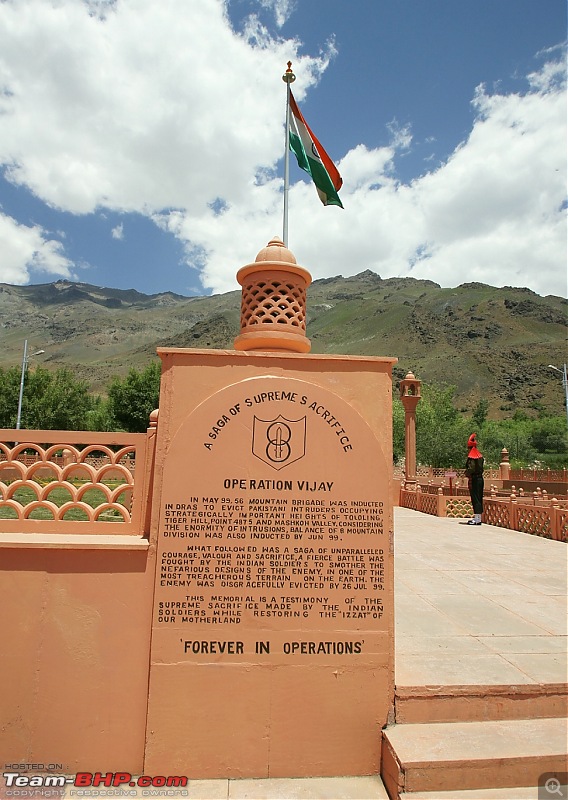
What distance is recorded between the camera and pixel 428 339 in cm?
12544

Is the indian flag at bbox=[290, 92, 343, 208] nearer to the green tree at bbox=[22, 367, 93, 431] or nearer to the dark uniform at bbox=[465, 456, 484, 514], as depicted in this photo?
the dark uniform at bbox=[465, 456, 484, 514]

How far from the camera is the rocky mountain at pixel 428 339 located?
94.9 meters

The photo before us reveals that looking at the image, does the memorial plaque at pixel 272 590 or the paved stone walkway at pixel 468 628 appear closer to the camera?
the paved stone walkway at pixel 468 628

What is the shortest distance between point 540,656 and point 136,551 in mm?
3307

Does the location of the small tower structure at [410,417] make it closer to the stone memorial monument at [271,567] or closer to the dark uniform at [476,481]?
the dark uniform at [476,481]

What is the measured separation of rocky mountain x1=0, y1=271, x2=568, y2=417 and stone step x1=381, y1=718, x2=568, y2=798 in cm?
8720

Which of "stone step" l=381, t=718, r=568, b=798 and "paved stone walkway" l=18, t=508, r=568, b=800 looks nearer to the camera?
"stone step" l=381, t=718, r=568, b=798

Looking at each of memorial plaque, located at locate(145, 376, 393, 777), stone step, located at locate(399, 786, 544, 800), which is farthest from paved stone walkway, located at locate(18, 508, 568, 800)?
memorial plaque, located at locate(145, 376, 393, 777)

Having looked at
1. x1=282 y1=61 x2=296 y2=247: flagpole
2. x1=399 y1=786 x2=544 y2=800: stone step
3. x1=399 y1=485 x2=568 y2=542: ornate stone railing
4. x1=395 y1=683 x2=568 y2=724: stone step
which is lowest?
x1=399 y1=786 x2=544 y2=800: stone step

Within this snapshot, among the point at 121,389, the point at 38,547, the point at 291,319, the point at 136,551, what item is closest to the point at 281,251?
the point at 291,319

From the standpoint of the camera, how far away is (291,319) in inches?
164

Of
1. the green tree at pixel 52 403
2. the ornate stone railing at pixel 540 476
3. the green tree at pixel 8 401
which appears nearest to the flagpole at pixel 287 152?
the ornate stone railing at pixel 540 476

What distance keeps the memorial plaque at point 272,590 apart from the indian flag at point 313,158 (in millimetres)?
5332

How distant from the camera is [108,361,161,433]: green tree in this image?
131ft
